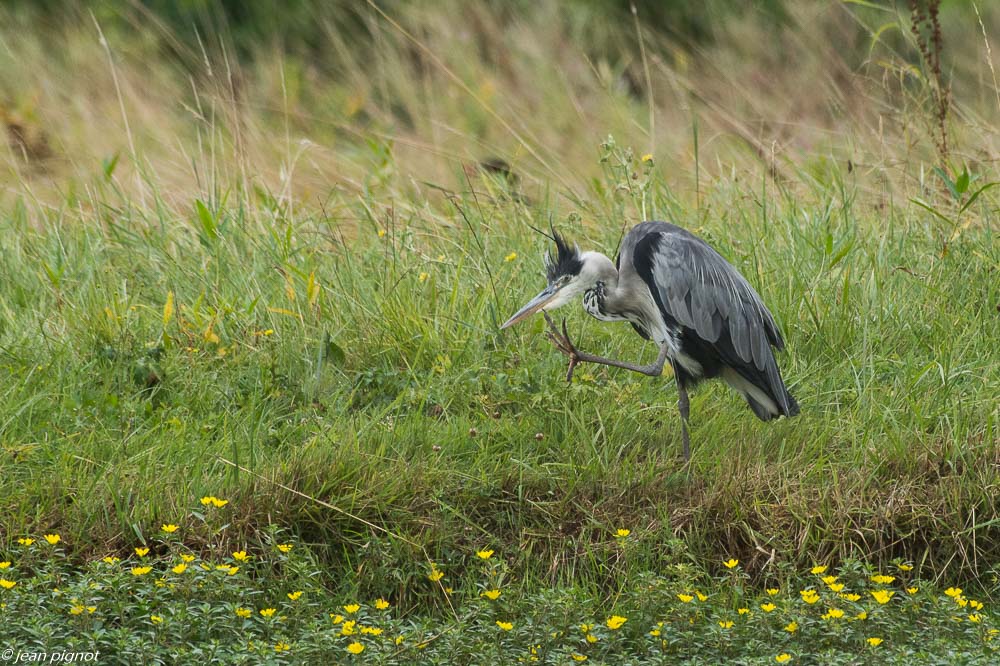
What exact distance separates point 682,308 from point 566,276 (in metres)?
0.41

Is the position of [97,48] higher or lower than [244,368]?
higher

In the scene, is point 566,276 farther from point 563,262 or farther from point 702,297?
point 702,297

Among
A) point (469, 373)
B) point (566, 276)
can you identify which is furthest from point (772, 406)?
point (469, 373)

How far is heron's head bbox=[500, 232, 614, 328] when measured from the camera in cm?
430

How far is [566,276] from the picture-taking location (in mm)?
4324

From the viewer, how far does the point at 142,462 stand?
3979 millimetres

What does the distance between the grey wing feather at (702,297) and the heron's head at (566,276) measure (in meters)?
0.18

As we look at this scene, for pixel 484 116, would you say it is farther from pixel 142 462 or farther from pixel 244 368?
pixel 142 462

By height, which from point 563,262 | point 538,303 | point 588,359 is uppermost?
point 563,262

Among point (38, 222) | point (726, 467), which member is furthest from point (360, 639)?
point (38, 222)

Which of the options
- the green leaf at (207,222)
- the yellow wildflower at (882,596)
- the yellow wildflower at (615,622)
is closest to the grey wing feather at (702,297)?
the yellow wildflower at (882,596)

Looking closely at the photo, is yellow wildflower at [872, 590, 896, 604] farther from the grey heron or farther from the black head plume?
the black head plume

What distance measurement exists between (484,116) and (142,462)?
13.1 feet

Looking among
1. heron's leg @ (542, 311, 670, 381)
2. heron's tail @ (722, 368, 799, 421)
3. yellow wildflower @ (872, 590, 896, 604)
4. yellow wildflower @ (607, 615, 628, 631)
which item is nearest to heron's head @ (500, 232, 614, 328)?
heron's leg @ (542, 311, 670, 381)
